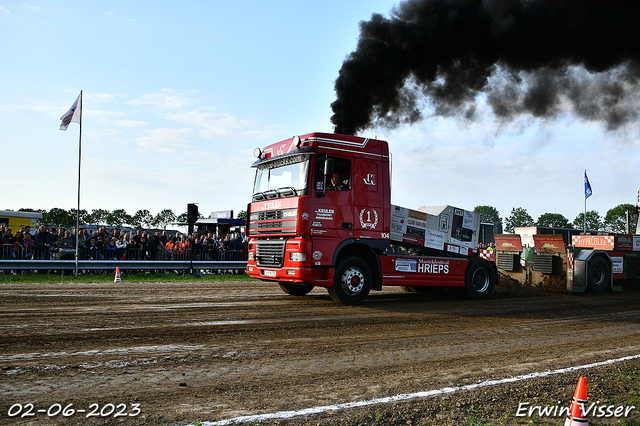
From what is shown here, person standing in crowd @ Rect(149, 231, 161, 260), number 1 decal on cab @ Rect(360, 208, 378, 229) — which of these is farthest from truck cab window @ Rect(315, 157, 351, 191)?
person standing in crowd @ Rect(149, 231, 161, 260)

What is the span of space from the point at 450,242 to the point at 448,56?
6.76 meters

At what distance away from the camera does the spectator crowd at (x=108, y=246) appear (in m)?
16.2

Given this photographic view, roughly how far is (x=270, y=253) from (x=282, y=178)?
1662mm

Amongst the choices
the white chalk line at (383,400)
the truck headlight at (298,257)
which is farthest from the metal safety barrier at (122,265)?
the white chalk line at (383,400)

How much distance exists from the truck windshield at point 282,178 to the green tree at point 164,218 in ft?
380

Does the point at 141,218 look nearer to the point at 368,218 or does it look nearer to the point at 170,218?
the point at 170,218

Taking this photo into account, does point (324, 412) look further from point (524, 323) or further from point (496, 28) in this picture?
point (496, 28)

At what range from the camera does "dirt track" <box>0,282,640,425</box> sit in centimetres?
399

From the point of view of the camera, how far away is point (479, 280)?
41.2 feet

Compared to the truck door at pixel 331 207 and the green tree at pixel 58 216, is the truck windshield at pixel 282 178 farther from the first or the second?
the green tree at pixel 58 216

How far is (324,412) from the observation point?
3.87m

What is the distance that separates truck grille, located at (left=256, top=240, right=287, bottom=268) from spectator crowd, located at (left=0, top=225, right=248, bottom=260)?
8.06m

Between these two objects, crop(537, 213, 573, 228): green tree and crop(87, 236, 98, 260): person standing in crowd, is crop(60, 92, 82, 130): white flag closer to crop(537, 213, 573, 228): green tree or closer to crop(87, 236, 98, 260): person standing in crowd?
crop(87, 236, 98, 260): person standing in crowd

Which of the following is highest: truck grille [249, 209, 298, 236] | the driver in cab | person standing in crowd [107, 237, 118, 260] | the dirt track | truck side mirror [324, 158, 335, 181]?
truck side mirror [324, 158, 335, 181]
